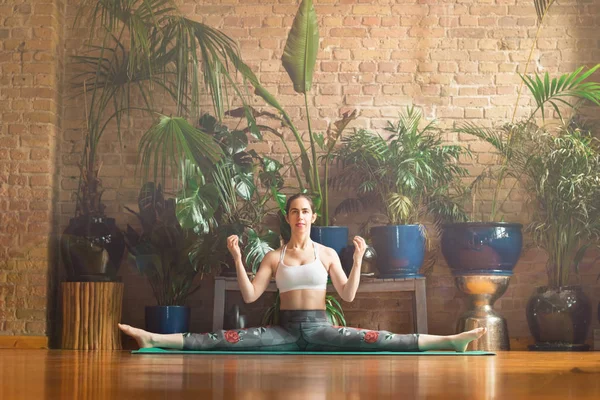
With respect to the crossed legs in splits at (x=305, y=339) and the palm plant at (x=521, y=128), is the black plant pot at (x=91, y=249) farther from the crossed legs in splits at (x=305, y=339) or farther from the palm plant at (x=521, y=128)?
the palm plant at (x=521, y=128)

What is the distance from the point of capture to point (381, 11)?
702cm

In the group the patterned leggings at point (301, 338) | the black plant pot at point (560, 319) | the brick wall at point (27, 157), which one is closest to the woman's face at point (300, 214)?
the patterned leggings at point (301, 338)

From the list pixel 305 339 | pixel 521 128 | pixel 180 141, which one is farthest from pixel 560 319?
pixel 180 141

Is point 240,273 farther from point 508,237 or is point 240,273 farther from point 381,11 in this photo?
point 381,11

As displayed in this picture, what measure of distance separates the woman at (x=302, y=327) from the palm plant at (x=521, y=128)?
76.7 inches

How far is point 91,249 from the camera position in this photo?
247 inches

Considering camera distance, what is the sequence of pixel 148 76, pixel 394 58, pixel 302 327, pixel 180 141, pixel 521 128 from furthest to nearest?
1. pixel 394 58
2. pixel 148 76
3. pixel 521 128
4. pixel 180 141
5. pixel 302 327

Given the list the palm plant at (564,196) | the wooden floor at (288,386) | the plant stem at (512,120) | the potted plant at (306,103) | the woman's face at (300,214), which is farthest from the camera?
the plant stem at (512,120)

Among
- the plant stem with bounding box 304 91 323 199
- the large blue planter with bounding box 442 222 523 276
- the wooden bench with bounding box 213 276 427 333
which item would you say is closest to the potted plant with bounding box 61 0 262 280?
the plant stem with bounding box 304 91 323 199

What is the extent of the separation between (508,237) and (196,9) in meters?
2.95

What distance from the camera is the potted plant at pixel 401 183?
6.18 m

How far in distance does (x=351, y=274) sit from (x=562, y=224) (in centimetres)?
209

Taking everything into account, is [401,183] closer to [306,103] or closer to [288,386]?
[306,103]

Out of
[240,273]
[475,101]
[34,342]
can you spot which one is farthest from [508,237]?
[34,342]
